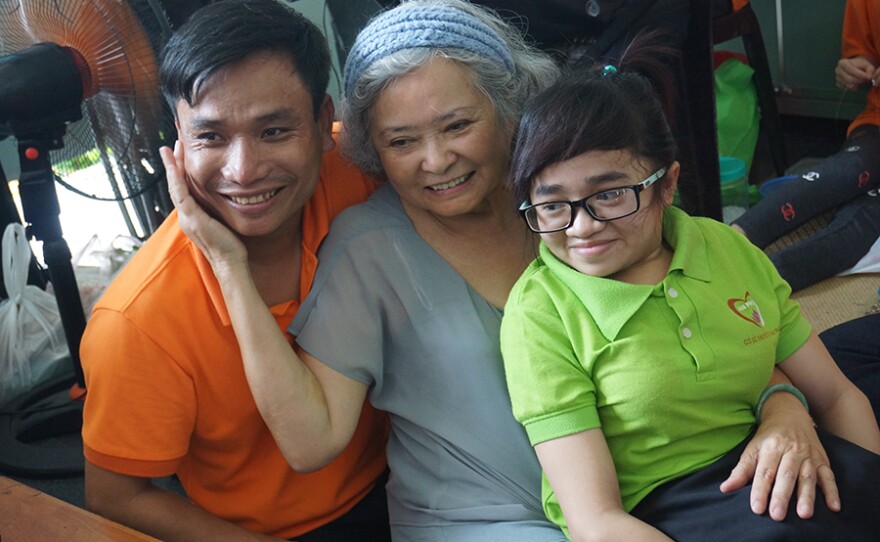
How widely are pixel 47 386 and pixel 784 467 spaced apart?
2.23 meters

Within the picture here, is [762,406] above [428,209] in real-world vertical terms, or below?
below

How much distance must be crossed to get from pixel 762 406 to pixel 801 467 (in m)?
0.14

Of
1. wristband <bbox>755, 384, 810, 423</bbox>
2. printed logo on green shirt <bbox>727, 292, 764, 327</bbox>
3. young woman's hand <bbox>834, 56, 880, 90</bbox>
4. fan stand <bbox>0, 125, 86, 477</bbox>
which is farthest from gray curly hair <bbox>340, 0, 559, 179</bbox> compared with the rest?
young woman's hand <bbox>834, 56, 880, 90</bbox>

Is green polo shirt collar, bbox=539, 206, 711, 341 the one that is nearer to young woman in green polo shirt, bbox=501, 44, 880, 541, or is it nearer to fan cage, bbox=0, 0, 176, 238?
young woman in green polo shirt, bbox=501, 44, 880, 541

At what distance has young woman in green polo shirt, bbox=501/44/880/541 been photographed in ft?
4.00

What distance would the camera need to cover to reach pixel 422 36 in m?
1.45

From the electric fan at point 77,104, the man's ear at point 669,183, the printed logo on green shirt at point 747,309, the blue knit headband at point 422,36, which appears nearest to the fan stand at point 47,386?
the electric fan at point 77,104

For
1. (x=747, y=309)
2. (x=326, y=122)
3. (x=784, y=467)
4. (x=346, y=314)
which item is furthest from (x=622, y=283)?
(x=326, y=122)

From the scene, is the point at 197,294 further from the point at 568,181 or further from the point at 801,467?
the point at 801,467

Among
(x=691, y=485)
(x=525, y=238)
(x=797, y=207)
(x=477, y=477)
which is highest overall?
(x=525, y=238)

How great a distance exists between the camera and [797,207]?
9.51 ft

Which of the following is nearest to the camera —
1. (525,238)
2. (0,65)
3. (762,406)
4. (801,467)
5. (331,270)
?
(801,467)

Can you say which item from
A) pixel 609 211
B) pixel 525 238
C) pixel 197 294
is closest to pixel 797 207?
pixel 525 238

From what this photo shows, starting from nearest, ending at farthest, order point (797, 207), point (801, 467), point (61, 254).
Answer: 1. point (801, 467)
2. point (61, 254)
3. point (797, 207)
